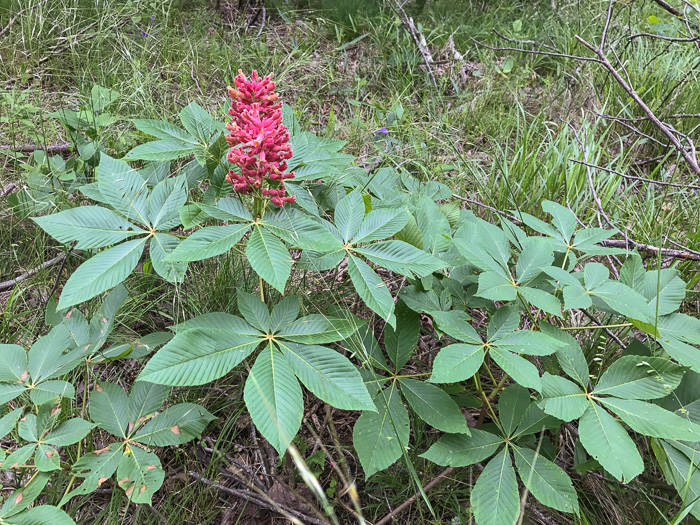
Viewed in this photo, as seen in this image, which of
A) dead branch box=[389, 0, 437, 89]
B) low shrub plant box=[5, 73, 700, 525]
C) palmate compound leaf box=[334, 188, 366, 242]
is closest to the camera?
low shrub plant box=[5, 73, 700, 525]

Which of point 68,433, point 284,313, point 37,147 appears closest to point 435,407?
point 284,313

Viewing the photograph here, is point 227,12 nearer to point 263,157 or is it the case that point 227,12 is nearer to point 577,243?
point 263,157

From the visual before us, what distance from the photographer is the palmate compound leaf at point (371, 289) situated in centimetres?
100

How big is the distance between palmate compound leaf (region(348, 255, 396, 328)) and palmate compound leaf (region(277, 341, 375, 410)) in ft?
0.46

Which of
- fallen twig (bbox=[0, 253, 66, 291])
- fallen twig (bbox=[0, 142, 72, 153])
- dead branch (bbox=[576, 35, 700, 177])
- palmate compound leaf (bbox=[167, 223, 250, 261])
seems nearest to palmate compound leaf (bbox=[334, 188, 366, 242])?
palmate compound leaf (bbox=[167, 223, 250, 261])

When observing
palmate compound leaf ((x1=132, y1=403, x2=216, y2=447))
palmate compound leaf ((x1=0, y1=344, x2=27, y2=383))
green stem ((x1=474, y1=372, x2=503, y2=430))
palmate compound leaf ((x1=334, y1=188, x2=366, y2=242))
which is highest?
palmate compound leaf ((x1=334, y1=188, x2=366, y2=242))

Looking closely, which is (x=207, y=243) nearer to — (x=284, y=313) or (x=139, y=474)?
(x=284, y=313)

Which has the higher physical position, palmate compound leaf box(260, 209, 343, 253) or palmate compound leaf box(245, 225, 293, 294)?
palmate compound leaf box(260, 209, 343, 253)

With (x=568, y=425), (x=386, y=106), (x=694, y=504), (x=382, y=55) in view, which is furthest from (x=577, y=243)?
(x=382, y=55)

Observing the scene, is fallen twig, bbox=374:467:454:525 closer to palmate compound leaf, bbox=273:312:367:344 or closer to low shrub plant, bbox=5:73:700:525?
low shrub plant, bbox=5:73:700:525

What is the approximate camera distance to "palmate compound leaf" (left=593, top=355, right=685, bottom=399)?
40.1 inches

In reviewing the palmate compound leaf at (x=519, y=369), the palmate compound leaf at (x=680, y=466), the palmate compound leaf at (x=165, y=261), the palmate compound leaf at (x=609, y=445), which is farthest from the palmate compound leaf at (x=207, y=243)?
the palmate compound leaf at (x=680, y=466)

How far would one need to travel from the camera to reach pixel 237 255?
1674mm

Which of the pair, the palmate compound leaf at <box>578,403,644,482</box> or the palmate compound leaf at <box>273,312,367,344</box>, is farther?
the palmate compound leaf at <box>273,312,367,344</box>
